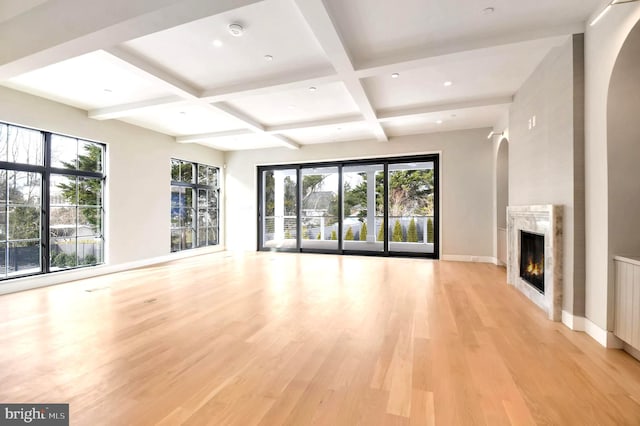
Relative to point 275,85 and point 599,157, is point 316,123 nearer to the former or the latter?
point 275,85

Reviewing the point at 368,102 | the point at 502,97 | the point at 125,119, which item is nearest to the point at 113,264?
the point at 125,119

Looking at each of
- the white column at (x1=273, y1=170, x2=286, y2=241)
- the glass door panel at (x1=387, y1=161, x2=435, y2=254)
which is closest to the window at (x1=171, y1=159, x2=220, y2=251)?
the white column at (x1=273, y1=170, x2=286, y2=241)

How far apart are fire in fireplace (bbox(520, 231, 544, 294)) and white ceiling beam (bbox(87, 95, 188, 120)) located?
540 cm

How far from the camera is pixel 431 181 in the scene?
22.6ft

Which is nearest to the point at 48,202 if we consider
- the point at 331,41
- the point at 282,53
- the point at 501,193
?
the point at 282,53

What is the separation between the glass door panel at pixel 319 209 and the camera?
7754mm

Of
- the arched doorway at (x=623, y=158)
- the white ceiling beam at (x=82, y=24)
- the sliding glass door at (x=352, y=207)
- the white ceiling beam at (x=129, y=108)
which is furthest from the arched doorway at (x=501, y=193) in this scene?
the white ceiling beam at (x=129, y=108)

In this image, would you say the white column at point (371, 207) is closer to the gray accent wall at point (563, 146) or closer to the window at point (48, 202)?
the gray accent wall at point (563, 146)

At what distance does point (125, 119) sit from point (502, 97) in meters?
6.91

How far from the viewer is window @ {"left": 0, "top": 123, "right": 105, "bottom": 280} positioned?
13.8ft

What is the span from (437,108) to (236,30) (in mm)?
3555

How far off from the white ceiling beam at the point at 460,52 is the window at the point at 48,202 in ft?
17.0

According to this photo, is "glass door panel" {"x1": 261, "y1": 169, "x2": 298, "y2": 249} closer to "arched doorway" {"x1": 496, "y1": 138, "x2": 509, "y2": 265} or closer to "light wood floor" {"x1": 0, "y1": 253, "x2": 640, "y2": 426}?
"light wood floor" {"x1": 0, "y1": 253, "x2": 640, "y2": 426}

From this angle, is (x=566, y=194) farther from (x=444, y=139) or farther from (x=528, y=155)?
(x=444, y=139)
